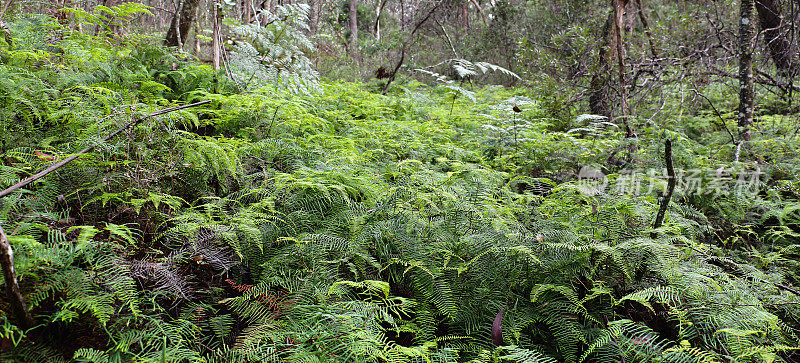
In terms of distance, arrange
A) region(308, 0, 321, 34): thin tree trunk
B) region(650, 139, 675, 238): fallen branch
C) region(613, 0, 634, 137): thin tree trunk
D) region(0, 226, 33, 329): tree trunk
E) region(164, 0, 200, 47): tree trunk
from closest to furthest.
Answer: region(0, 226, 33, 329): tree trunk < region(650, 139, 675, 238): fallen branch < region(164, 0, 200, 47): tree trunk < region(613, 0, 634, 137): thin tree trunk < region(308, 0, 321, 34): thin tree trunk

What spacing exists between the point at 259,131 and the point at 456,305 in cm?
240

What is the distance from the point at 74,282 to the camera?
177 centimetres

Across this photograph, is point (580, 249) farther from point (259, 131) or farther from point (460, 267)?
point (259, 131)

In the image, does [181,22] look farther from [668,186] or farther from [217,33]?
[668,186]

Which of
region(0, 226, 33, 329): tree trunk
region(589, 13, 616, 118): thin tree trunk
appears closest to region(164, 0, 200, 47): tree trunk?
region(0, 226, 33, 329): tree trunk

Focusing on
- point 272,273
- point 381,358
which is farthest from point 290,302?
point 381,358

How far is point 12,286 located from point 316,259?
125 centimetres

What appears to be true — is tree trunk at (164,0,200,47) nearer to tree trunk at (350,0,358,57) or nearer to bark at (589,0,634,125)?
bark at (589,0,634,125)

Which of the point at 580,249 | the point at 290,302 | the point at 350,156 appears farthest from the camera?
the point at 350,156

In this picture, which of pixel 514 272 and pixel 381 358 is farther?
pixel 514 272

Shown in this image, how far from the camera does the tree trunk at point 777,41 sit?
5.23m

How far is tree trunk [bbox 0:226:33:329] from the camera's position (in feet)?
4.93

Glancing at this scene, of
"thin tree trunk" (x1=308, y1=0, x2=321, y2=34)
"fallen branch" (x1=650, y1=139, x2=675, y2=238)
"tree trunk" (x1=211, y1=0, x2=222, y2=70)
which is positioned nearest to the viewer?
"fallen branch" (x1=650, y1=139, x2=675, y2=238)

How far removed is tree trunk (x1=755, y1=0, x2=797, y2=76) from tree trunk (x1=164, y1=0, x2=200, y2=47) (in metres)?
6.72
